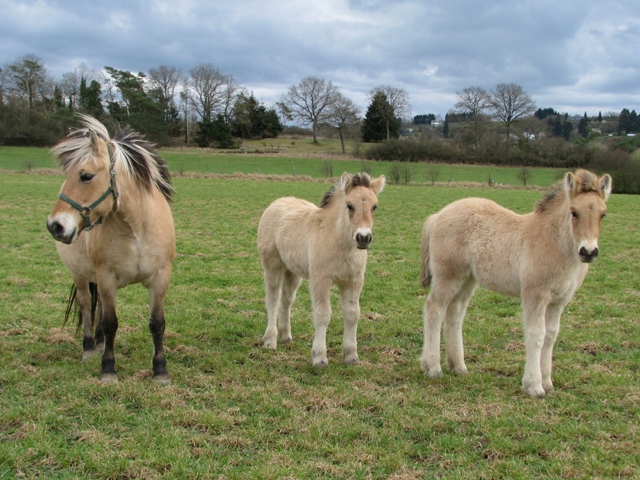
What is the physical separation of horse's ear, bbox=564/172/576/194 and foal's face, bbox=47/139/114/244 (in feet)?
15.0

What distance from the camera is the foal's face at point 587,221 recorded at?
4652 millimetres

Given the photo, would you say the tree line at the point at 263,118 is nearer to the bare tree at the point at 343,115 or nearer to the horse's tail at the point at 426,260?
the bare tree at the point at 343,115

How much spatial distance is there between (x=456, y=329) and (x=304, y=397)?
205 centimetres

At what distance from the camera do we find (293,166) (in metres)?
49.1

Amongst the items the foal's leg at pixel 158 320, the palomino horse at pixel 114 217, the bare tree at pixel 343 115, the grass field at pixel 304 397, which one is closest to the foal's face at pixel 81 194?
the palomino horse at pixel 114 217

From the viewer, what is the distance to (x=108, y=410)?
4.46m

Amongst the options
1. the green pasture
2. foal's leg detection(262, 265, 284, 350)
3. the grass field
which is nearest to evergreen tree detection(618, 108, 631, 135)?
the green pasture

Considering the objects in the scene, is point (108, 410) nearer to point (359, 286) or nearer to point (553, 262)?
point (359, 286)

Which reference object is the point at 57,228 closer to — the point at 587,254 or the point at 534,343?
the point at 534,343

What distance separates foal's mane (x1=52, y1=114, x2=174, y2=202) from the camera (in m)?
4.97

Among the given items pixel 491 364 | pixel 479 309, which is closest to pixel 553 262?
pixel 491 364

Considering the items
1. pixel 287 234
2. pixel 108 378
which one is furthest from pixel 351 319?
pixel 108 378

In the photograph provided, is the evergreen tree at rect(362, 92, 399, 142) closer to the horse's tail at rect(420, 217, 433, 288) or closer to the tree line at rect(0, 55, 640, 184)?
the tree line at rect(0, 55, 640, 184)

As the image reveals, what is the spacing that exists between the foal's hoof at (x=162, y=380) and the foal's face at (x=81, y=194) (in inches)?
65.6
